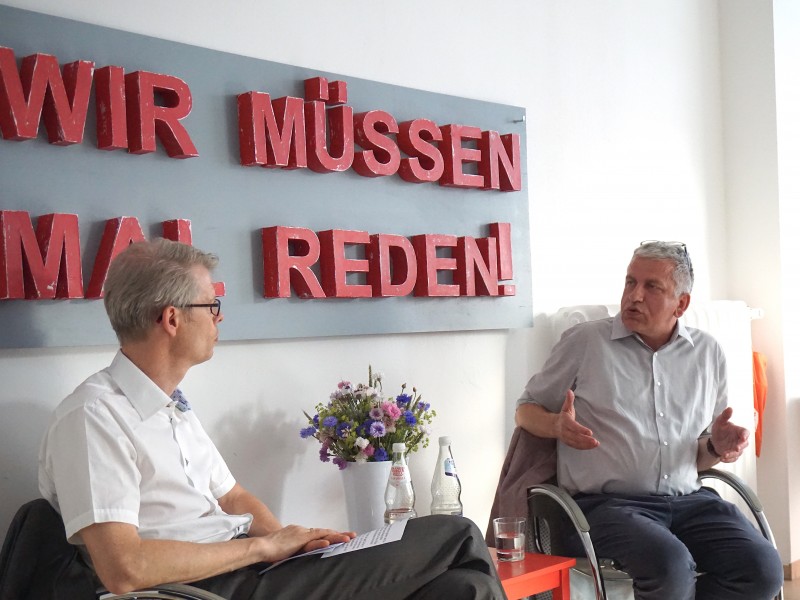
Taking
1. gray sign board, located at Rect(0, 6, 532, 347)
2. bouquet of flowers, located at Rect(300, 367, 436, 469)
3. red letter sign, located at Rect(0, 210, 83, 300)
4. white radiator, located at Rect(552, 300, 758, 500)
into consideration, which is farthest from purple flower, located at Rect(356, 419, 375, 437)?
white radiator, located at Rect(552, 300, 758, 500)

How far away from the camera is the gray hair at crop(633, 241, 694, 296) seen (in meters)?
3.39

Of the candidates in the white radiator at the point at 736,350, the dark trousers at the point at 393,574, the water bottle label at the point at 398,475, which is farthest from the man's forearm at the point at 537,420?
the white radiator at the point at 736,350

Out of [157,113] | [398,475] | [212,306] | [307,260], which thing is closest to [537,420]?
[398,475]

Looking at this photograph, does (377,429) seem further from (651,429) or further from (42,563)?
(42,563)

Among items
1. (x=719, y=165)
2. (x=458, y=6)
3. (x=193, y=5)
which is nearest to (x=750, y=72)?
(x=719, y=165)

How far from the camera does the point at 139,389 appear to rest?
7.38 feet

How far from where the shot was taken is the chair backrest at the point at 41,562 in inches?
85.1

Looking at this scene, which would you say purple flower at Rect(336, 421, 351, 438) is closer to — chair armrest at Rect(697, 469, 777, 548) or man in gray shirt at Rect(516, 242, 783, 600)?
man in gray shirt at Rect(516, 242, 783, 600)

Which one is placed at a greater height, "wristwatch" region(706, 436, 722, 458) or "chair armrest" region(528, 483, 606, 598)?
"wristwatch" region(706, 436, 722, 458)

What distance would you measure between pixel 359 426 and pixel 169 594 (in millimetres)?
1056

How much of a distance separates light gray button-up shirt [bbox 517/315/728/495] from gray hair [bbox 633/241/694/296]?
146 mm

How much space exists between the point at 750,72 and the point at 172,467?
3601mm

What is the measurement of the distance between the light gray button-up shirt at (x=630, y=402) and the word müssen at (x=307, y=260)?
423 millimetres

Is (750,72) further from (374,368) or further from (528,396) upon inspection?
(374,368)
